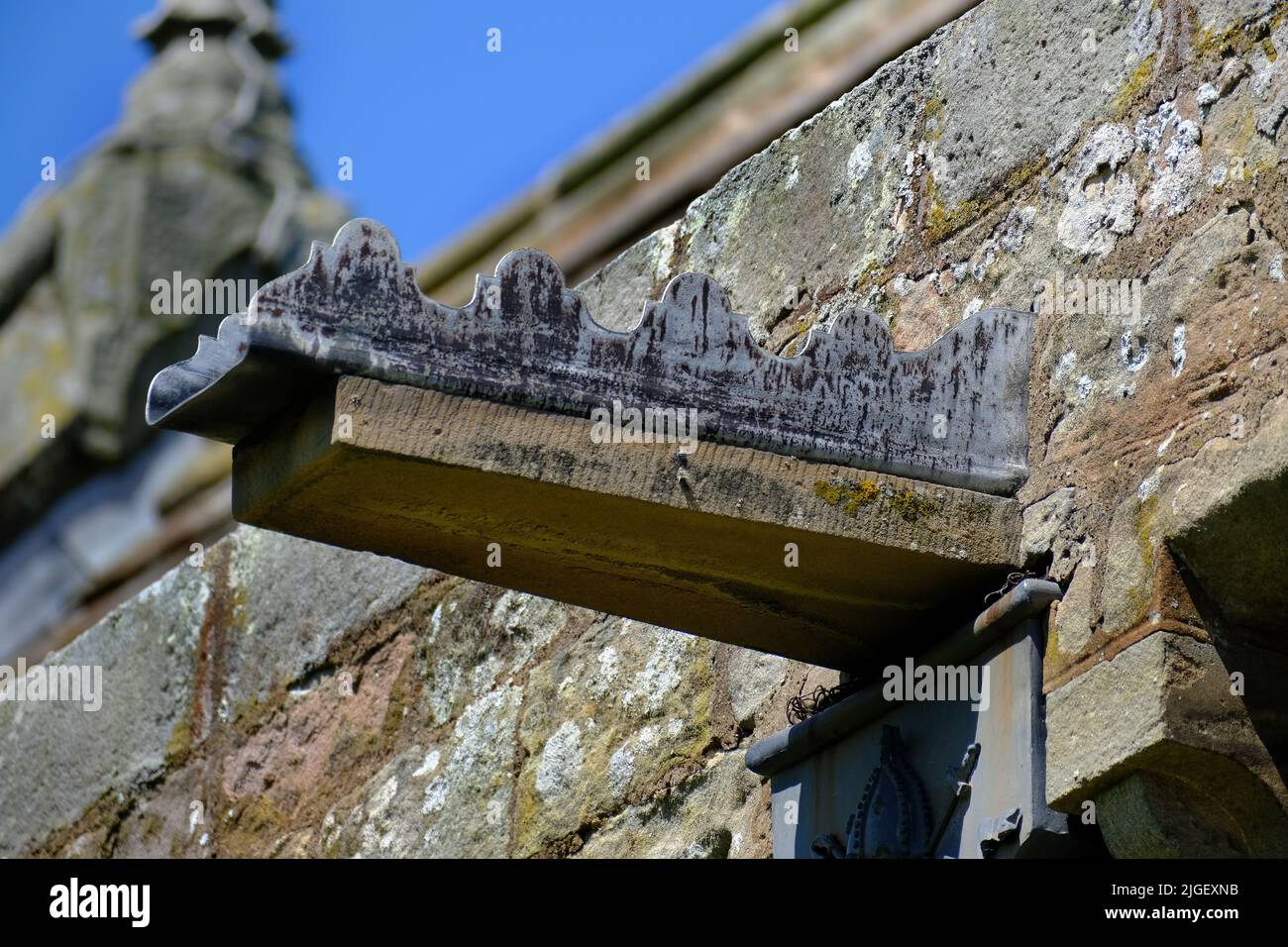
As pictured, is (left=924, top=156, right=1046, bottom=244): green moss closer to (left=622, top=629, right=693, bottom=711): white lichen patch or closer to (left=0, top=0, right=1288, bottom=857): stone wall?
(left=0, top=0, right=1288, bottom=857): stone wall

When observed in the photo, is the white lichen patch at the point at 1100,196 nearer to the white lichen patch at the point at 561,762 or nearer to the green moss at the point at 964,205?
the green moss at the point at 964,205

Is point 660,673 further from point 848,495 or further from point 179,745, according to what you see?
point 179,745

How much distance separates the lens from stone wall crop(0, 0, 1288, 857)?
2.26m

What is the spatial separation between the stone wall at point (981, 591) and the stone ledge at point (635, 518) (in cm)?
15

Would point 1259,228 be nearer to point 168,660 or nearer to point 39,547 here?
point 168,660

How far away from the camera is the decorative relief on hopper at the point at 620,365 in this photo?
7.36 feet

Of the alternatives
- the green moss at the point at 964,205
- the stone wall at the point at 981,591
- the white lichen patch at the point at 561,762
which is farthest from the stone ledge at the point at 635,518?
the white lichen patch at the point at 561,762

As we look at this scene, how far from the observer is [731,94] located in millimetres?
3824

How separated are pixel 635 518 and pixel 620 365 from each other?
174mm

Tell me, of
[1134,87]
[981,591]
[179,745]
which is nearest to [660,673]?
[981,591]

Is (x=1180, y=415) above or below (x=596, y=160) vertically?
below

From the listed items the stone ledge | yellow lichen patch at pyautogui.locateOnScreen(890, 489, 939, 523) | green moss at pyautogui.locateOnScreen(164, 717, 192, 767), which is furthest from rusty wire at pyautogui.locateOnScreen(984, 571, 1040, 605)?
green moss at pyautogui.locateOnScreen(164, 717, 192, 767)

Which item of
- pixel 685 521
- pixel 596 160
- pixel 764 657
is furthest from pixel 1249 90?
pixel 596 160

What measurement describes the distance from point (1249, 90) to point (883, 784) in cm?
91
